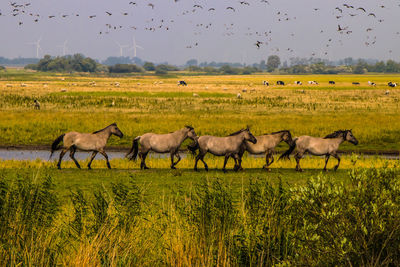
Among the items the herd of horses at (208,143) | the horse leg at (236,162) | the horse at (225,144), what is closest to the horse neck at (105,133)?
the herd of horses at (208,143)

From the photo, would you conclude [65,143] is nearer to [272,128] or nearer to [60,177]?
[60,177]

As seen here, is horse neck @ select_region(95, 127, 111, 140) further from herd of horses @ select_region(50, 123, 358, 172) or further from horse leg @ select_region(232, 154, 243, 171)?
horse leg @ select_region(232, 154, 243, 171)

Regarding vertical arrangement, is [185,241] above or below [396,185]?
below

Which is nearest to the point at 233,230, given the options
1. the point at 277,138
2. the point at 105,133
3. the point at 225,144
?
the point at 225,144

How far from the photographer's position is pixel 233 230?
9.42 m

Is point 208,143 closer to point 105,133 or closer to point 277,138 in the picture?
point 277,138

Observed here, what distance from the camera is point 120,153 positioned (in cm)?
3334

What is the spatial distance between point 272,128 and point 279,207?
30343 millimetres

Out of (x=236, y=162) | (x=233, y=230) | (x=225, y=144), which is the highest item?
(x=233, y=230)

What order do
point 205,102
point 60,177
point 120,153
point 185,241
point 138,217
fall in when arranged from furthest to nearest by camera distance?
point 205,102 < point 120,153 < point 60,177 < point 138,217 < point 185,241

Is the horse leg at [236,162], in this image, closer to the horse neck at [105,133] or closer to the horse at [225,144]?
the horse at [225,144]

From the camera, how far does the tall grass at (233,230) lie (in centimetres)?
805

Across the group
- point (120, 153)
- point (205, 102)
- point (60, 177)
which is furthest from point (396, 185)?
point (205, 102)

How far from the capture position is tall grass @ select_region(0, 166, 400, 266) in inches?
317
